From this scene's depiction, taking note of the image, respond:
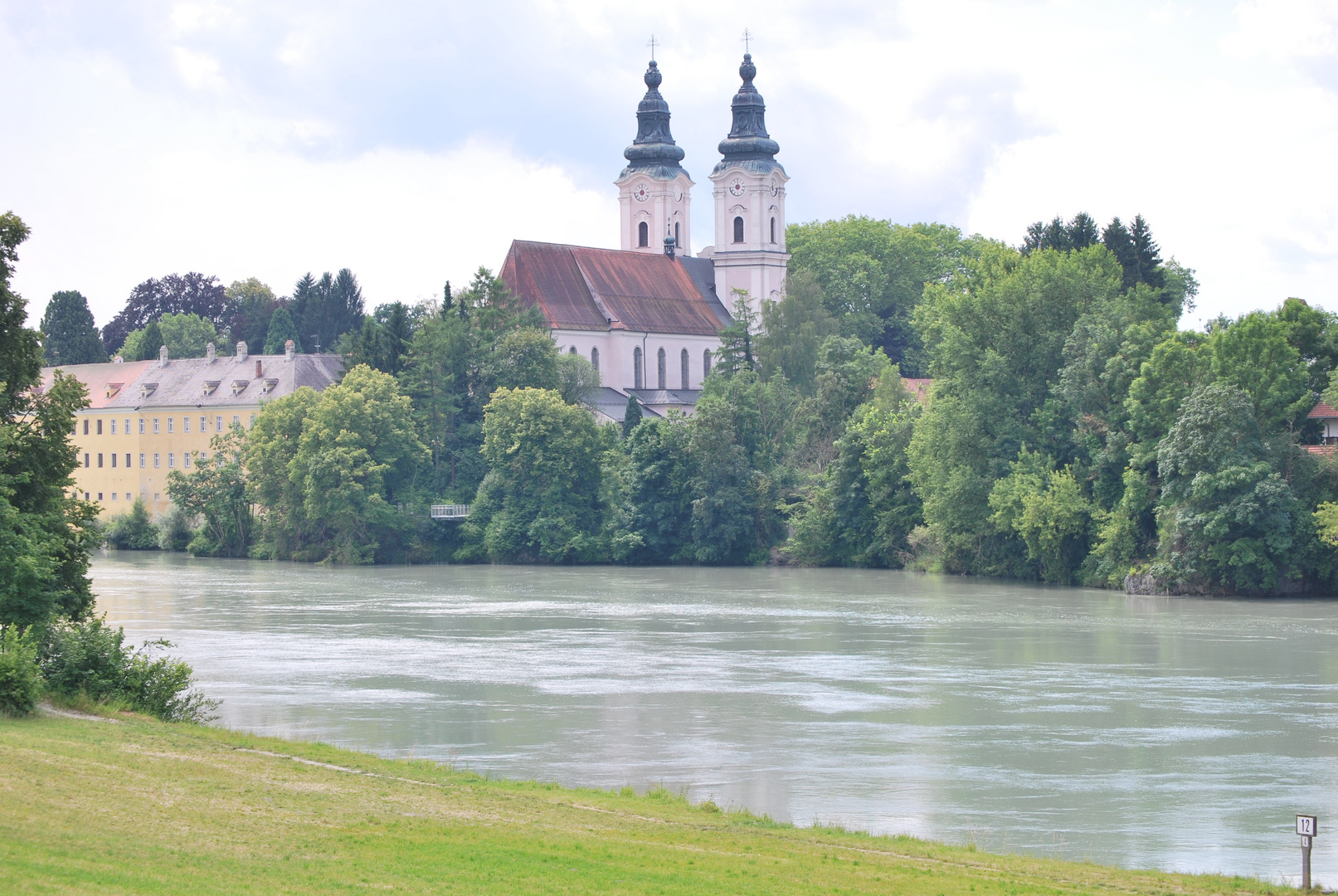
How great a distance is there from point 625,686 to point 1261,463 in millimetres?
25906

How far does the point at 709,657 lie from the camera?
3553 cm

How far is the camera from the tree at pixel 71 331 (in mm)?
108812

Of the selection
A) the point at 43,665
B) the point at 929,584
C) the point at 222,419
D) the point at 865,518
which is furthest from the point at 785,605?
the point at 222,419

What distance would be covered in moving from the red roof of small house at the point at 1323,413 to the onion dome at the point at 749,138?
5439 cm

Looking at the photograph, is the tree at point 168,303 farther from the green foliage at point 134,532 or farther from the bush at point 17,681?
the bush at point 17,681

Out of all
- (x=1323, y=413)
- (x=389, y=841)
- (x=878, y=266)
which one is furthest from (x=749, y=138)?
(x=389, y=841)

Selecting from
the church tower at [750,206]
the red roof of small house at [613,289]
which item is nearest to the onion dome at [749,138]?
the church tower at [750,206]

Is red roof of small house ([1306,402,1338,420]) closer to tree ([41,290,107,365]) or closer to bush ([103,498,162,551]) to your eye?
bush ([103,498,162,551])

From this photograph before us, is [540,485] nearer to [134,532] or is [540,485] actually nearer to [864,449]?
[864,449]

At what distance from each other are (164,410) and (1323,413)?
6321 centimetres

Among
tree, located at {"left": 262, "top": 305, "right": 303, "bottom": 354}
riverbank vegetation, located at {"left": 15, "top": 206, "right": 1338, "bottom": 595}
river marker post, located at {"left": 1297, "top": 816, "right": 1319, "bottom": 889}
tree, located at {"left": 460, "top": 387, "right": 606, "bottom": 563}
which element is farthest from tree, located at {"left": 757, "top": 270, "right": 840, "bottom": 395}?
river marker post, located at {"left": 1297, "top": 816, "right": 1319, "bottom": 889}

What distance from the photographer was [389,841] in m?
14.6

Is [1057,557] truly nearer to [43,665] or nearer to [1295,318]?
[1295,318]

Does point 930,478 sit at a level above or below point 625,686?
above
